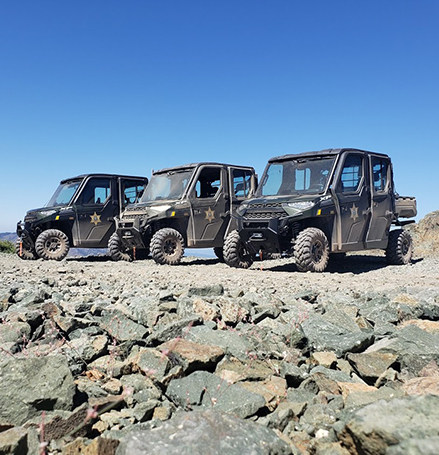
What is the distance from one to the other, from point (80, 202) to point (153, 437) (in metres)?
11.8

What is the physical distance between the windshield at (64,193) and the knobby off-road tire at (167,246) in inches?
151

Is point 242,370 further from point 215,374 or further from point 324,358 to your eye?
point 324,358

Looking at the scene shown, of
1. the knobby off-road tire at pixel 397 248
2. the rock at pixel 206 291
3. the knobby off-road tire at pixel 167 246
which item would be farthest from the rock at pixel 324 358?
the knobby off-road tire at pixel 397 248

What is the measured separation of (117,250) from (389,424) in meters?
11.1

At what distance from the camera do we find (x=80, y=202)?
13.1 m

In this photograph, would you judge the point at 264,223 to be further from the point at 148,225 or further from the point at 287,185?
the point at 148,225

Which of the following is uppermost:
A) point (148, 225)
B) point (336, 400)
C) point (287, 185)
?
point (287, 185)

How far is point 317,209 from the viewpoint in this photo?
894 centimetres

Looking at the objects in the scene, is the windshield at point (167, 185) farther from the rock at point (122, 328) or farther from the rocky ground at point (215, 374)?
the rock at point (122, 328)

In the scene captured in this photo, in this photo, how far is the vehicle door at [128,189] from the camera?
13.6 m

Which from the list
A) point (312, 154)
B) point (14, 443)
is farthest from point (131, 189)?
point (14, 443)

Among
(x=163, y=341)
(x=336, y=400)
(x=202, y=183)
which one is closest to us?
(x=336, y=400)

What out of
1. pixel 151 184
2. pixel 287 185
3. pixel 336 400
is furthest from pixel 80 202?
pixel 336 400

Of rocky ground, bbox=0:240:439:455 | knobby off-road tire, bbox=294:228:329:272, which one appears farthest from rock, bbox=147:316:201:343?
knobby off-road tire, bbox=294:228:329:272
